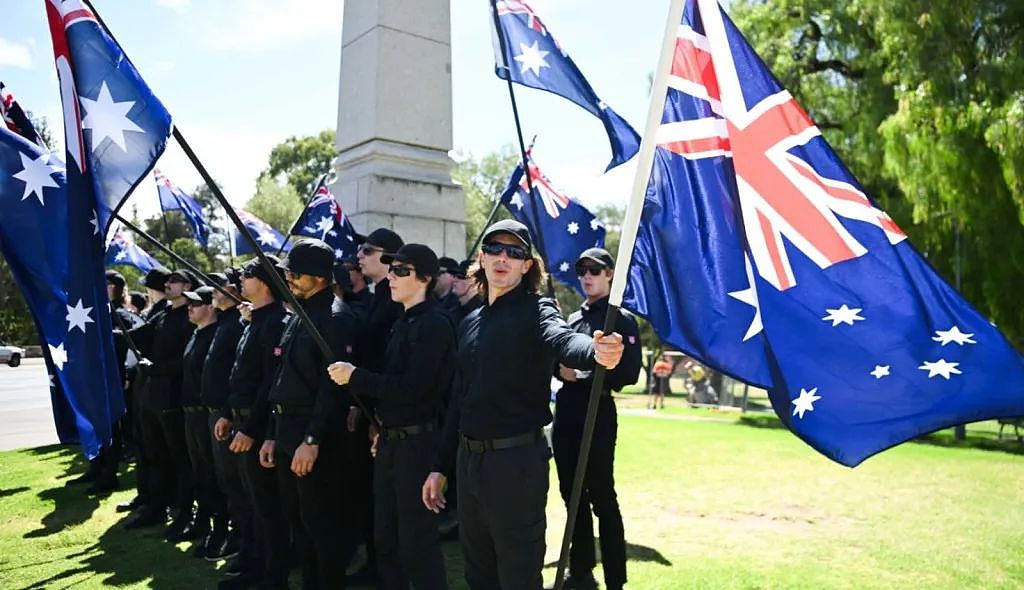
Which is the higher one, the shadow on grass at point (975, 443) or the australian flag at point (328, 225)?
the australian flag at point (328, 225)

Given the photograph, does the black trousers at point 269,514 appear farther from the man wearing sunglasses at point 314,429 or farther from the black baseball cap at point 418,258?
the black baseball cap at point 418,258

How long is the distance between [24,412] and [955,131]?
19.7 m

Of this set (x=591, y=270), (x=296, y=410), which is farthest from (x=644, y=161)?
(x=296, y=410)

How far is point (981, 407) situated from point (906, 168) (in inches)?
527

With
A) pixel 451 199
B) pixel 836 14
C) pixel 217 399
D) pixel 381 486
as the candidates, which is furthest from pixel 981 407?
pixel 836 14

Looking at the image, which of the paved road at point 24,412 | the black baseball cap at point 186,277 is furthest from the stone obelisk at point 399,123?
the paved road at point 24,412

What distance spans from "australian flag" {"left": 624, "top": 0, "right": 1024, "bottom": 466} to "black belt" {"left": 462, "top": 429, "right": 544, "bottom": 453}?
82 centimetres

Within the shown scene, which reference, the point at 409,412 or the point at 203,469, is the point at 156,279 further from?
the point at 409,412

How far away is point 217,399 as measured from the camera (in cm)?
557

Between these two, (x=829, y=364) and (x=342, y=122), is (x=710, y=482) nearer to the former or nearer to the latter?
(x=342, y=122)

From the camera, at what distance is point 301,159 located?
176 ft

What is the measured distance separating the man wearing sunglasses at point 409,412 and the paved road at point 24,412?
10.2 metres

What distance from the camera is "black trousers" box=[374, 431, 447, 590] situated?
13.5 ft

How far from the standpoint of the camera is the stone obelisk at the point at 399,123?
7.96 meters
